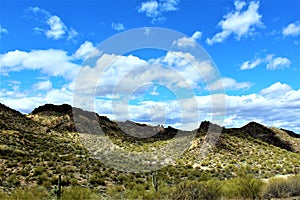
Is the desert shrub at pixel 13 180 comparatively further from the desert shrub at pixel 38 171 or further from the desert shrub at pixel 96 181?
the desert shrub at pixel 96 181

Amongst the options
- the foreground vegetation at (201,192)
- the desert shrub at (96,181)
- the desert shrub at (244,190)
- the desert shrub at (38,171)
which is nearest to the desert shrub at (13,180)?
the desert shrub at (38,171)

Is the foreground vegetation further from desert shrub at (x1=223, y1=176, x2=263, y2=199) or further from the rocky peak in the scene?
the rocky peak

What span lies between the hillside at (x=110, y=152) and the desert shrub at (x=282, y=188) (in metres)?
8.81

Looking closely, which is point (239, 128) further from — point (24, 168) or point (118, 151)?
point (24, 168)

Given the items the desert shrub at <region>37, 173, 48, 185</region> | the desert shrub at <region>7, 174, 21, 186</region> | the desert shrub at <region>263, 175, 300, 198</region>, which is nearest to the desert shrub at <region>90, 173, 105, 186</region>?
the desert shrub at <region>37, 173, 48, 185</region>

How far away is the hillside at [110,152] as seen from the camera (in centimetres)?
3391

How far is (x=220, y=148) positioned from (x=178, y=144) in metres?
9.67

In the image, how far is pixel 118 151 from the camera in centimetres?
5950

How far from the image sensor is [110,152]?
188 feet

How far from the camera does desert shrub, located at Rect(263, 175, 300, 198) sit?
73.4 ft

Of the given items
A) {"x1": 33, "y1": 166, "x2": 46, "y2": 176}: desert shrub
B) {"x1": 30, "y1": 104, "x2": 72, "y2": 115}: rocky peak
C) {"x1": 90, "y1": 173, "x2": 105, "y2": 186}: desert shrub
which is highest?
{"x1": 30, "y1": 104, "x2": 72, "y2": 115}: rocky peak

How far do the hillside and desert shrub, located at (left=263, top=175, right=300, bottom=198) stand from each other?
8.81 metres

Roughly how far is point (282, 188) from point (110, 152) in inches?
1460

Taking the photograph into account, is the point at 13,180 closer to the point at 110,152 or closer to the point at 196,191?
the point at 196,191
